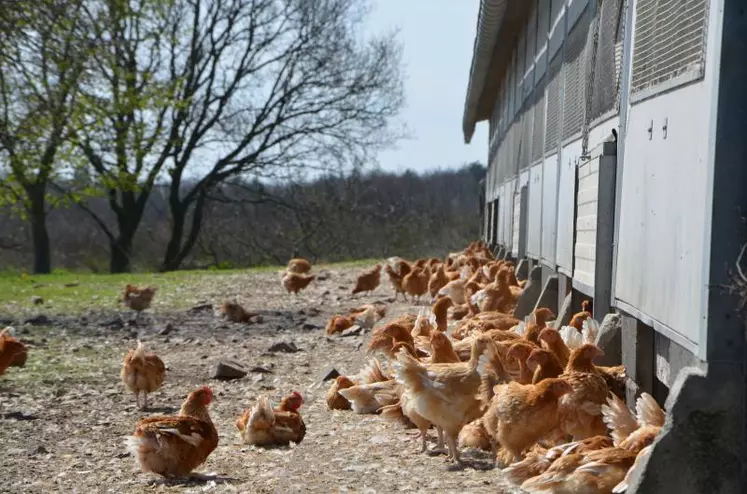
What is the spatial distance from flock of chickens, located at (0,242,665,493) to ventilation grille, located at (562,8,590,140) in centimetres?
158

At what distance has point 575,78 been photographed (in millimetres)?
9023

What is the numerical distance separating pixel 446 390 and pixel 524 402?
70 centimetres

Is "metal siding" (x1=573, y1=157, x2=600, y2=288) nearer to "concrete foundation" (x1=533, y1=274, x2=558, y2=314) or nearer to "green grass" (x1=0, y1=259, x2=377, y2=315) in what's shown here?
"concrete foundation" (x1=533, y1=274, x2=558, y2=314)

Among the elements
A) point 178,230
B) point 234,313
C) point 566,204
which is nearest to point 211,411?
point 566,204

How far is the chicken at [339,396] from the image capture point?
27.6 ft

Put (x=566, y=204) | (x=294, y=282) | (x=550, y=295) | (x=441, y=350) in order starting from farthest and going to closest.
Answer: (x=294, y=282) < (x=550, y=295) < (x=566, y=204) < (x=441, y=350)

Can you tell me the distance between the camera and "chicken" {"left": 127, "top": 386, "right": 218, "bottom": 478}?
6.70m

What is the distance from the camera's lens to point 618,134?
6.57 metres

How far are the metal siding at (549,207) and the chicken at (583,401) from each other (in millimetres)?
4052

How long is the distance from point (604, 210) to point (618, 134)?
539 millimetres

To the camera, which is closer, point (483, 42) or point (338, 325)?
point (483, 42)

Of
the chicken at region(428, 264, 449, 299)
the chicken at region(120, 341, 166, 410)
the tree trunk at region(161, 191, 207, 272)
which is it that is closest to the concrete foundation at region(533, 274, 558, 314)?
the chicken at region(120, 341, 166, 410)

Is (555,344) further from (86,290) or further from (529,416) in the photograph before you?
(86,290)

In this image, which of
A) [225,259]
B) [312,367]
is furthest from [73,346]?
[225,259]
